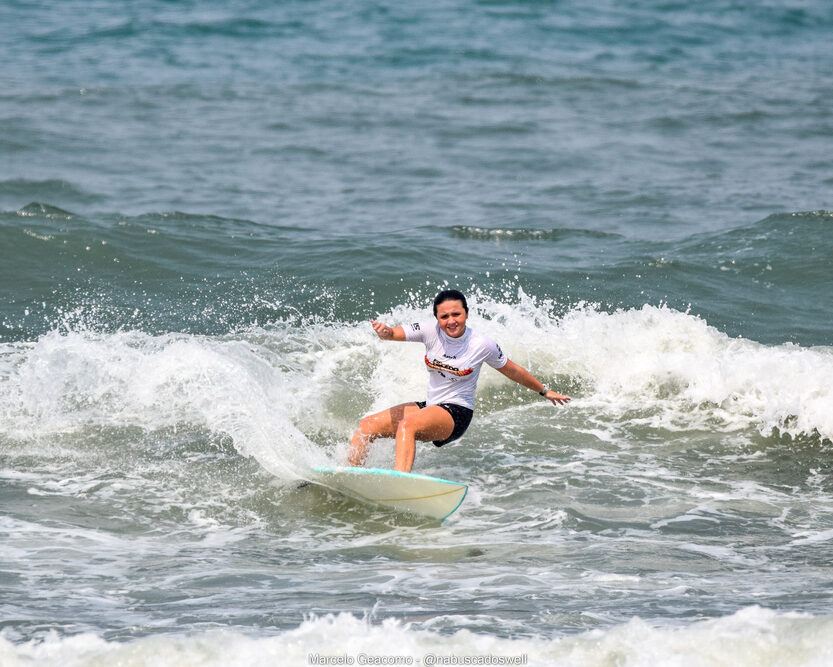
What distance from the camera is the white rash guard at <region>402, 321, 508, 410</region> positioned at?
26.6 ft

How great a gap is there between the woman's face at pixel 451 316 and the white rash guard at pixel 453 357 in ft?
0.53

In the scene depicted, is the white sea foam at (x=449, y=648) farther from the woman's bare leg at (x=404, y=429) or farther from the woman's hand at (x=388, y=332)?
the woman's hand at (x=388, y=332)

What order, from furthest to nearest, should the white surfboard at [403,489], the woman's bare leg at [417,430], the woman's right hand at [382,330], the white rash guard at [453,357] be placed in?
the white rash guard at [453,357] < the woman's bare leg at [417,430] < the woman's right hand at [382,330] < the white surfboard at [403,489]

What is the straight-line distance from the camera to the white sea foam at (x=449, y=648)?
5.06 metres

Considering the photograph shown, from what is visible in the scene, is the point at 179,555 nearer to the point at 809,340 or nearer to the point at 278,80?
the point at 809,340

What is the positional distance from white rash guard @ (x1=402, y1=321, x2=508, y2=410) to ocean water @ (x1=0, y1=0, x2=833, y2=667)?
0.85 meters

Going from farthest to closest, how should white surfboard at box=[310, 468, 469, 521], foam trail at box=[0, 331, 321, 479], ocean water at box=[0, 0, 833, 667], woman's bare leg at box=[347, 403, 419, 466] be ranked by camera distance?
foam trail at box=[0, 331, 321, 479], woman's bare leg at box=[347, 403, 419, 466], white surfboard at box=[310, 468, 469, 521], ocean water at box=[0, 0, 833, 667]

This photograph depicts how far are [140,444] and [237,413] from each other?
0.93 metres

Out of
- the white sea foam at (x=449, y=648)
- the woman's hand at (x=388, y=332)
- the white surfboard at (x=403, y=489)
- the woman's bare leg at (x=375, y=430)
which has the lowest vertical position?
the white sea foam at (x=449, y=648)

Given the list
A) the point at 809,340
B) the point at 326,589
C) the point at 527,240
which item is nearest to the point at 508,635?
the point at 326,589

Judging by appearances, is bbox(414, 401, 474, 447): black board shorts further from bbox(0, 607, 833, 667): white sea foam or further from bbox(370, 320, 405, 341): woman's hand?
bbox(0, 607, 833, 667): white sea foam

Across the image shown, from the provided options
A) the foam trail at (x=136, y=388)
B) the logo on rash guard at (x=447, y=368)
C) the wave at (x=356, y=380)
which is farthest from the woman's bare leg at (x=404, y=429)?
the foam trail at (x=136, y=388)

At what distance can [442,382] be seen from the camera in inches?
324

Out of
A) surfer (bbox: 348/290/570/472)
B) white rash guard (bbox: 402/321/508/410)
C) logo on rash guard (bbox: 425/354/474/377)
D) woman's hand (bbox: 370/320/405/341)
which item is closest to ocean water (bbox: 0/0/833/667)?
surfer (bbox: 348/290/570/472)
